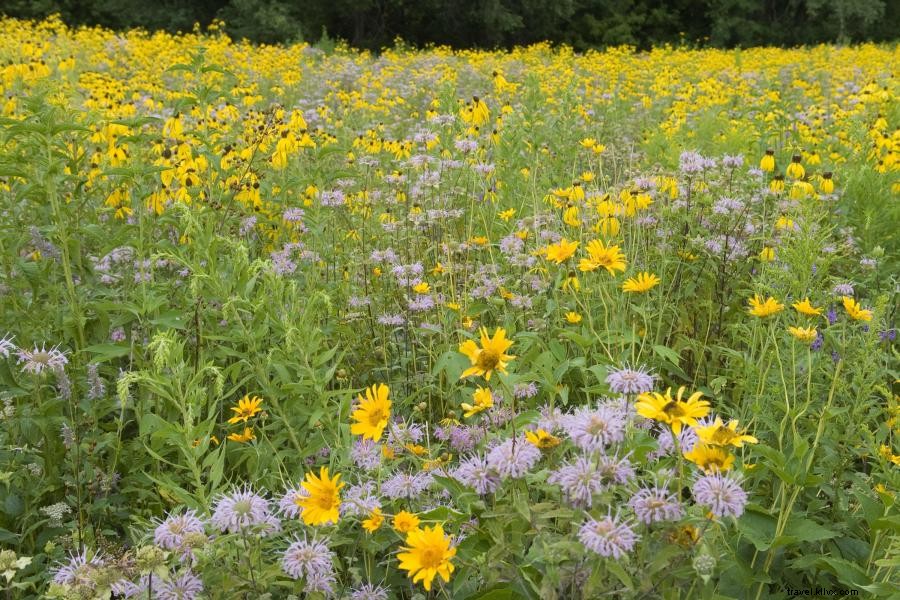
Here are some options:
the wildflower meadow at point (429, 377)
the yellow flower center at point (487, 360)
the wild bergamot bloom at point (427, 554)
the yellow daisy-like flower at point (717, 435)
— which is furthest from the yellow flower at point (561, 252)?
the wild bergamot bloom at point (427, 554)

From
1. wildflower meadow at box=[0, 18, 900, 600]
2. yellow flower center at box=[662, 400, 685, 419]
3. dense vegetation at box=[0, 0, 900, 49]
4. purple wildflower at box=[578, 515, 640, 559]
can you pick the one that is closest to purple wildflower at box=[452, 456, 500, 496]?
wildflower meadow at box=[0, 18, 900, 600]

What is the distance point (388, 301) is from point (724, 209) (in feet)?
4.52

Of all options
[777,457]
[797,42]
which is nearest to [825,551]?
[777,457]

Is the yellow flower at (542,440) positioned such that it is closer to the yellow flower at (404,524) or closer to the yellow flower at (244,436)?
the yellow flower at (404,524)

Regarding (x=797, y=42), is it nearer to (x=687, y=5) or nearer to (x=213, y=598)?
(x=687, y=5)

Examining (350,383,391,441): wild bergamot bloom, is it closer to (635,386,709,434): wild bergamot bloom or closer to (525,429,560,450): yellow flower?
(525,429,560,450): yellow flower

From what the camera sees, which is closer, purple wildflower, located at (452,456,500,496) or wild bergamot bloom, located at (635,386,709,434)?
wild bergamot bloom, located at (635,386,709,434)

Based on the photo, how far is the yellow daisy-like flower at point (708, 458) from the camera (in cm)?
118

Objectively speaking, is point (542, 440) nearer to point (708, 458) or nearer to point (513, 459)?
point (513, 459)

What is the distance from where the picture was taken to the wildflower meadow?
4.32 ft

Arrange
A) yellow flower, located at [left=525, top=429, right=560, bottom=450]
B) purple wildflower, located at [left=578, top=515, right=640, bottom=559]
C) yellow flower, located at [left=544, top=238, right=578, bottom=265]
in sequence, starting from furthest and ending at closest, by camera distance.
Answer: yellow flower, located at [left=544, top=238, right=578, bottom=265] < yellow flower, located at [left=525, top=429, right=560, bottom=450] < purple wildflower, located at [left=578, top=515, right=640, bottom=559]

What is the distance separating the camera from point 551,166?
4.75 metres

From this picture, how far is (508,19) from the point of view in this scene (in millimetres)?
18297

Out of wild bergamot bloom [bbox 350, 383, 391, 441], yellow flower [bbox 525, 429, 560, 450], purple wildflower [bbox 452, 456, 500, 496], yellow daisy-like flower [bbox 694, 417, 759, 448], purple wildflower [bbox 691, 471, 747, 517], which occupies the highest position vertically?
yellow daisy-like flower [bbox 694, 417, 759, 448]
